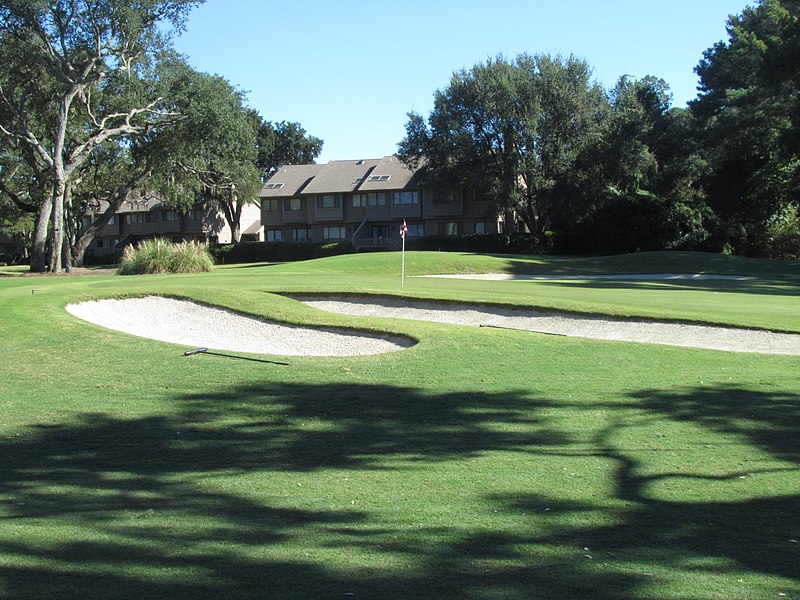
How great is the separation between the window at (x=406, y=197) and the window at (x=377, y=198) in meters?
1.33

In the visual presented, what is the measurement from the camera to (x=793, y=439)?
7.98 meters

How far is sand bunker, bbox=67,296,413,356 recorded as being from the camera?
1412 cm

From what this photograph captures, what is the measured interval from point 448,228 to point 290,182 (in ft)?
58.4

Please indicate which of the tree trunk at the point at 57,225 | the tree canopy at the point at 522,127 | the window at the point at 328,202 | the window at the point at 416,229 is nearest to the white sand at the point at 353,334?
the tree trunk at the point at 57,225

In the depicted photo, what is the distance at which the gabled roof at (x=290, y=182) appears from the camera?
79.0 metres

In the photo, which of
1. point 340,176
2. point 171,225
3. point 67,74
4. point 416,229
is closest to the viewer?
point 67,74

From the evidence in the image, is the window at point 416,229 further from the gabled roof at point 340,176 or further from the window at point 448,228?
the gabled roof at point 340,176

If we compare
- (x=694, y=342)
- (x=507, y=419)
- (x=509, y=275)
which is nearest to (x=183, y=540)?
(x=507, y=419)

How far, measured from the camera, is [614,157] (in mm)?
58531

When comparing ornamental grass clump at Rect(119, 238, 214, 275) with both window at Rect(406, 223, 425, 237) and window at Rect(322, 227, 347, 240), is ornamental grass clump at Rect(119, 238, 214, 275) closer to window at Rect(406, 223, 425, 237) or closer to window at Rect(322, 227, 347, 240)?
window at Rect(406, 223, 425, 237)

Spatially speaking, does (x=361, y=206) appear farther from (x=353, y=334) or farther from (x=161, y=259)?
(x=353, y=334)

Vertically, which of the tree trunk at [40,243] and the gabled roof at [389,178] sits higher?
the gabled roof at [389,178]

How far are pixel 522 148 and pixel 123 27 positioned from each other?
31582 mm

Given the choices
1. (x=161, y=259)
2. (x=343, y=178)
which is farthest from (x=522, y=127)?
(x=161, y=259)
